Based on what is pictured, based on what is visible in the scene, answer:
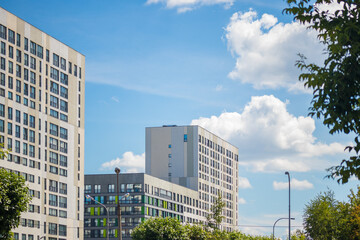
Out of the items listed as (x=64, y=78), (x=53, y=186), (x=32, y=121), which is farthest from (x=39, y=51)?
(x=53, y=186)

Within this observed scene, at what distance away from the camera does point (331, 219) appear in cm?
6738

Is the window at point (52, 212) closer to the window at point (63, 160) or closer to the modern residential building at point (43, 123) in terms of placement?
the modern residential building at point (43, 123)

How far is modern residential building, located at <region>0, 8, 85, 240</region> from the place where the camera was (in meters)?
115

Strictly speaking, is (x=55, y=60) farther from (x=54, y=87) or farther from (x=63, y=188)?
(x=63, y=188)

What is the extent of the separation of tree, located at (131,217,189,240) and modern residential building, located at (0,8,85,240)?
2940 cm

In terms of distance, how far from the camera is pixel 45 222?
4850 inches

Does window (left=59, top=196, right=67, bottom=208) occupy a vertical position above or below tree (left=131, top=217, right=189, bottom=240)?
above

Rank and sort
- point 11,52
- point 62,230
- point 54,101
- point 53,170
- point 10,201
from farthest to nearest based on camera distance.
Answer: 1. point 54,101
2. point 62,230
3. point 53,170
4. point 11,52
5. point 10,201

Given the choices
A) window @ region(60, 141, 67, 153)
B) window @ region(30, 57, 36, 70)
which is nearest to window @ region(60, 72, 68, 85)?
window @ region(30, 57, 36, 70)

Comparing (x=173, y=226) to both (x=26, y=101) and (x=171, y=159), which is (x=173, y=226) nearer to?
(x=26, y=101)

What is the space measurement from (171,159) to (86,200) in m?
30.7

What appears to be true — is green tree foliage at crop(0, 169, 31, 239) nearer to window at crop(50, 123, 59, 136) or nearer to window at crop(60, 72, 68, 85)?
window at crop(50, 123, 59, 136)

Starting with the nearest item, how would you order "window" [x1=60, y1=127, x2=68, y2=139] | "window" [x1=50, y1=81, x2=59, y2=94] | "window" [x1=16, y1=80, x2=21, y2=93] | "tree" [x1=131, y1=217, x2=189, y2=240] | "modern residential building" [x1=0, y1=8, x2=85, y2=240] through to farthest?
"tree" [x1=131, y1=217, x2=189, y2=240]
"modern residential building" [x1=0, y1=8, x2=85, y2=240]
"window" [x1=16, y1=80, x2=21, y2=93]
"window" [x1=50, y1=81, x2=59, y2=94]
"window" [x1=60, y1=127, x2=68, y2=139]

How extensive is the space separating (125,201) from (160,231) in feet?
229
